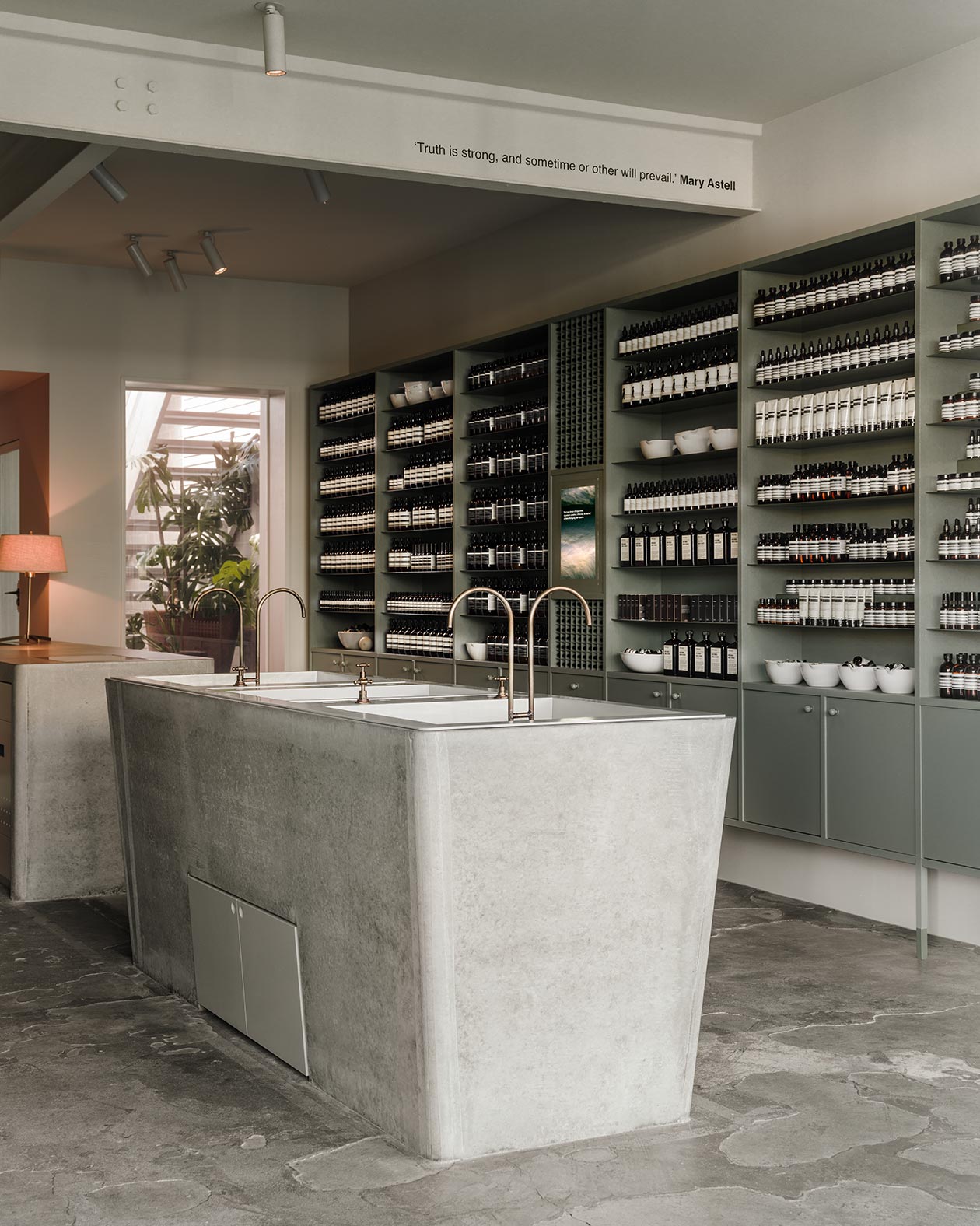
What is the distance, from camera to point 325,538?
10.1 metres

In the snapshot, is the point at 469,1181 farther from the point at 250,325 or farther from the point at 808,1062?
the point at 250,325

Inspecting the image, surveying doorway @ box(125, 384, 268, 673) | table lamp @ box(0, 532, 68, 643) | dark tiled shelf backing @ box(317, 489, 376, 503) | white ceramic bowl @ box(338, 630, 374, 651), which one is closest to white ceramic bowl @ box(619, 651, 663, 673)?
white ceramic bowl @ box(338, 630, 374, 651)

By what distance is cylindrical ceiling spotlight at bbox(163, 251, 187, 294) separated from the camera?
30.1ft

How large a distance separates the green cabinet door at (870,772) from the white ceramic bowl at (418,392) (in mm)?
4031

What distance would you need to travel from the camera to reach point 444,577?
903 centimetres

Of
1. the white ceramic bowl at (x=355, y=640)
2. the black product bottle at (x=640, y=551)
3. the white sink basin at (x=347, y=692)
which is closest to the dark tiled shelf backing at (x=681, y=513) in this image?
the black product bottle at (x=640, y=551)

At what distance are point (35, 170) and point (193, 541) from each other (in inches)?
152

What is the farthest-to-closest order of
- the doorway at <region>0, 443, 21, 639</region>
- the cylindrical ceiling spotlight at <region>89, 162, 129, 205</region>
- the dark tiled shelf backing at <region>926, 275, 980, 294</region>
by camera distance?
the doorway at <region>0, 443, 21, 639</region> < the cylindrical ceiling spotlight at <region>89, 162, 129, 205</region> < the dark tiled shelf backing at <region>926, 275, 980, 294</region>

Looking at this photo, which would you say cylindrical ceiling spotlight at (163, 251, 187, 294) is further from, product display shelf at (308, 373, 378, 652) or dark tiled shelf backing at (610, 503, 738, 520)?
dark tiled shelf backing at (610, 503, 738, 520)

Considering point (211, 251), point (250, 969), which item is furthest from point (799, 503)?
point (211, 251)

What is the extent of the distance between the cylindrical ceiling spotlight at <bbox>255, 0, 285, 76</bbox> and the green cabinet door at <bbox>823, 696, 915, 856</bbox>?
332cm

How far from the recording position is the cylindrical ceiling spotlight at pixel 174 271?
361 inches

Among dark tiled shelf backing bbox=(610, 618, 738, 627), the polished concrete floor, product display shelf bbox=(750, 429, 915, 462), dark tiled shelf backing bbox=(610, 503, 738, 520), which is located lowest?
the polished concrete floor

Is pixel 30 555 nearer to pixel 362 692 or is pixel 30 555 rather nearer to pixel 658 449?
pixel 658 449
